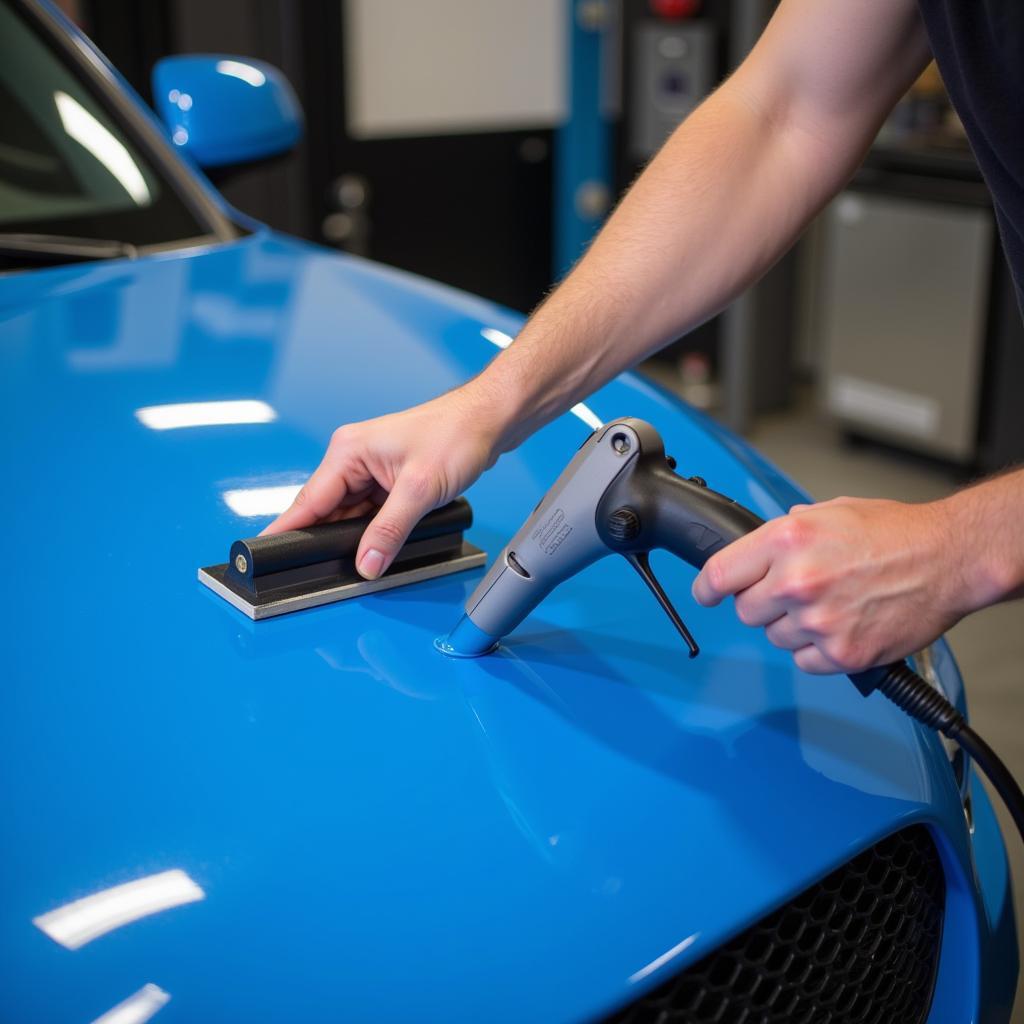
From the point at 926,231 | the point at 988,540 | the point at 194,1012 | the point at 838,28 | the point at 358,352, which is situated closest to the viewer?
the point at 194,1012

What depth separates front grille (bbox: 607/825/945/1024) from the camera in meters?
0.89

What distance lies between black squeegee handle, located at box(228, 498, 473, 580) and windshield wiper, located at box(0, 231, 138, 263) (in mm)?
752

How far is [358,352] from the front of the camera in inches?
60.1

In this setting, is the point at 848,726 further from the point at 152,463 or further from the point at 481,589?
the point at 152,463

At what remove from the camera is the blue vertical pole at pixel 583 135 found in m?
4.68

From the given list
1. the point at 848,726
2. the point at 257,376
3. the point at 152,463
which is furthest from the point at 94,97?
the point at 848,726

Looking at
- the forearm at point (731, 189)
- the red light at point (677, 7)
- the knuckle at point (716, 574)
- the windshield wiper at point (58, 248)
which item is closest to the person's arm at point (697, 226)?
the forearm at point (731, 189)

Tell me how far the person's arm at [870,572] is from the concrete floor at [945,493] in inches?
25.8

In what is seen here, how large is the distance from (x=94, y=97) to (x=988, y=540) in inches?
58.0

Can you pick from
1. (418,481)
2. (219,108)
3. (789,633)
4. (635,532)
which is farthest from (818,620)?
(219,108)

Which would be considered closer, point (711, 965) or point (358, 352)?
point (711, 965)

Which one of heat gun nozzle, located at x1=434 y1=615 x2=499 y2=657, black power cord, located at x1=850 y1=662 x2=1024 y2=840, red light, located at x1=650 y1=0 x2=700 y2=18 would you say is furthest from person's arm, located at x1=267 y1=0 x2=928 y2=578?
red light, located at x1=650 y1=0 x2=700 y2=18

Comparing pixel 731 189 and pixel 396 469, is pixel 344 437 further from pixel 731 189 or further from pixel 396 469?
pixel 731 189

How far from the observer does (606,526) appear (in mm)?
999
